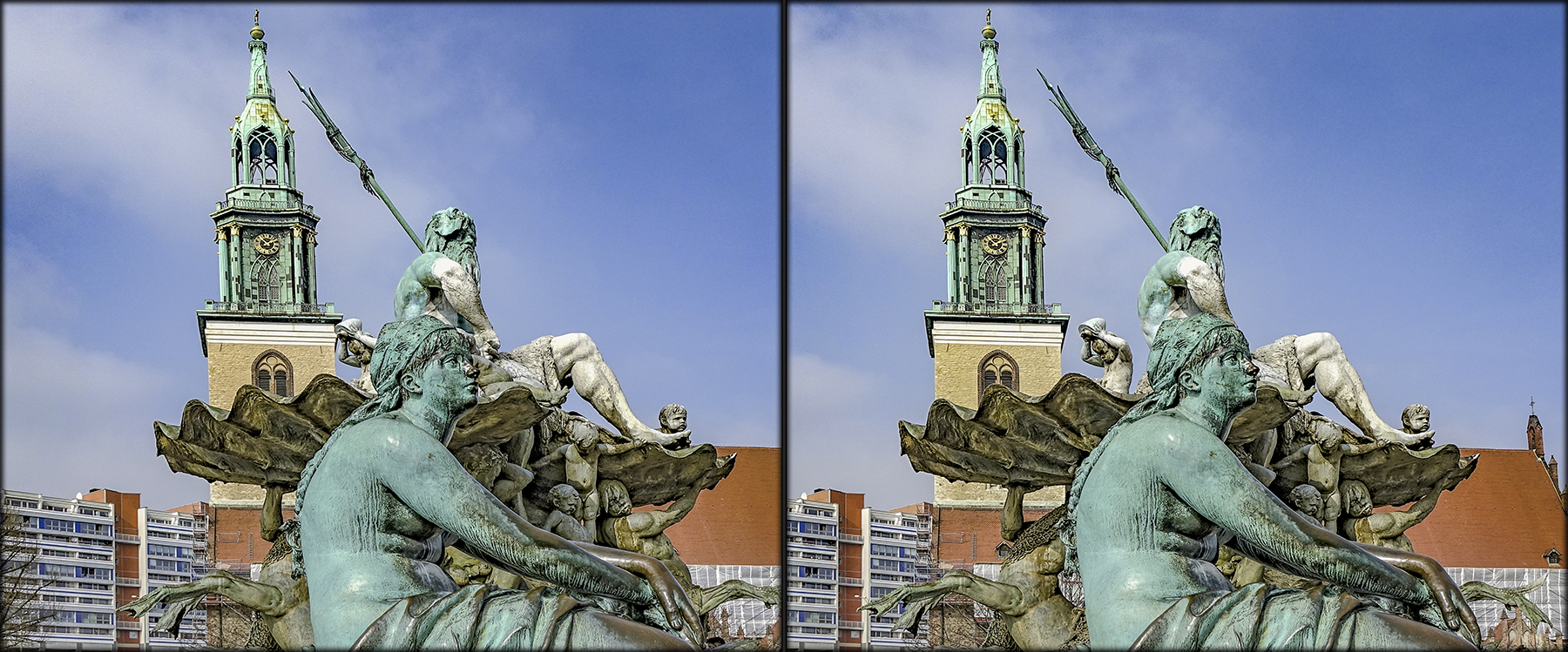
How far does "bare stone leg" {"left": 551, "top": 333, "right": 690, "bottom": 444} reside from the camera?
978 cm

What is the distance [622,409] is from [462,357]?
3.60 meters

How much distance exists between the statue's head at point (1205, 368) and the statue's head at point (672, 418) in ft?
11.7

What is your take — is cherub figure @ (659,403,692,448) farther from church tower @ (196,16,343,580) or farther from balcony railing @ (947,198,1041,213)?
balcony railing @ (947,198,1041,213)

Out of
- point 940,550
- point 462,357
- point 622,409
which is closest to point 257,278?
point 940,550

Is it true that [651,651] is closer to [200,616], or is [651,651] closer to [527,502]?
[527,502]

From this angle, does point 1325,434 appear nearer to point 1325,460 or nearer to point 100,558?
point 1325,460

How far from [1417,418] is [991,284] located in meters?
23.1

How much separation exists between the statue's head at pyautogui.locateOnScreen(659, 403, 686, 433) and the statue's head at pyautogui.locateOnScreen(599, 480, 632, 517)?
32cm

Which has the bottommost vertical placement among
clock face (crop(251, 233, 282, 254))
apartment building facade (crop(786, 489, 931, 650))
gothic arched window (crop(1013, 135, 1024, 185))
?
apartment building facade (crop(786, 489, 931, 650))

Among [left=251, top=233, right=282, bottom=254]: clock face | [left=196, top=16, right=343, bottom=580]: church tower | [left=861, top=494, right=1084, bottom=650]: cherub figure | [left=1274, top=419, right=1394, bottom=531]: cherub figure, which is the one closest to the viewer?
[left=861, top=494, right=1084, bottom=650]: cherub figure

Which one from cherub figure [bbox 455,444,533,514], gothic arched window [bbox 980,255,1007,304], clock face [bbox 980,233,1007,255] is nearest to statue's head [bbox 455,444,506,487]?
cherub figure [bbox 455,444,533,514]

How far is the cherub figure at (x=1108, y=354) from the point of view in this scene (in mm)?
9633

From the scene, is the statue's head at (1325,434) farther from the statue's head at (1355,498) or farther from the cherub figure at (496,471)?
the cherub figure at (496,471)

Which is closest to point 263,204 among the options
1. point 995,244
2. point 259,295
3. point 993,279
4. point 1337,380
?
point 259,295
